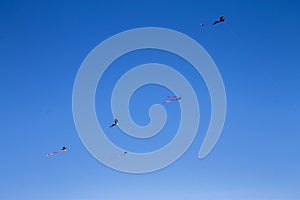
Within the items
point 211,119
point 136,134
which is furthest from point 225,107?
point 136,134

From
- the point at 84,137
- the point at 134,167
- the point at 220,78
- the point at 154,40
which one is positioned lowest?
the point at 134,167

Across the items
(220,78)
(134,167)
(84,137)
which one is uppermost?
(220,78)

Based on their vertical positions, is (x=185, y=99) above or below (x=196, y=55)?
below

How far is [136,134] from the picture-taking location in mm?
79250

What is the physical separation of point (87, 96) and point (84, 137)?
742 cm

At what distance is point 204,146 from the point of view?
260 feet

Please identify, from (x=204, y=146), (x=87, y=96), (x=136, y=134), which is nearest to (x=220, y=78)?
(x=204, y=146)

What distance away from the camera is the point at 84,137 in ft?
259

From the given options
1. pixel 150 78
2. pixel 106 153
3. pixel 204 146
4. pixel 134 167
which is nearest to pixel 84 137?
pixel 106 153

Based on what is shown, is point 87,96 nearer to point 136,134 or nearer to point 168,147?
point 136,134

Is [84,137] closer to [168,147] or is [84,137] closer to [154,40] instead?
[168,147]

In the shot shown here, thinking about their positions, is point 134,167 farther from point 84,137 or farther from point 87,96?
point 87,96

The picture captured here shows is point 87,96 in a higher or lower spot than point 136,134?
higher

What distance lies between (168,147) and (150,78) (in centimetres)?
1300
